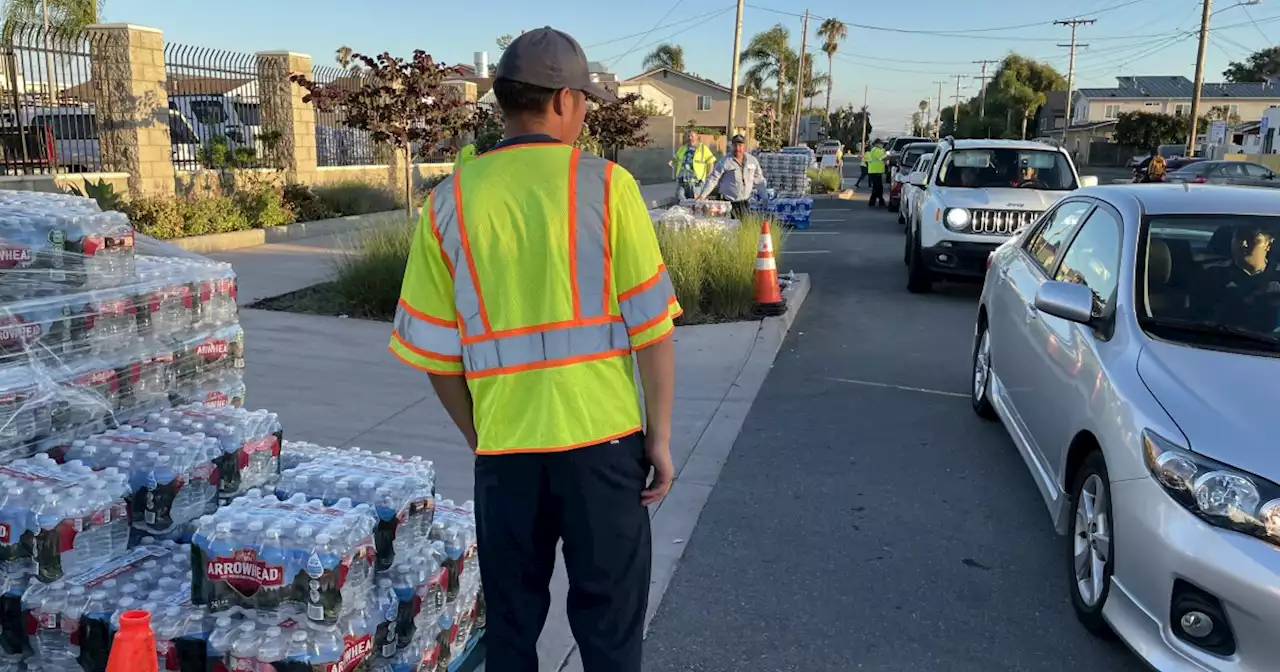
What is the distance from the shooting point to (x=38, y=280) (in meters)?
3.39

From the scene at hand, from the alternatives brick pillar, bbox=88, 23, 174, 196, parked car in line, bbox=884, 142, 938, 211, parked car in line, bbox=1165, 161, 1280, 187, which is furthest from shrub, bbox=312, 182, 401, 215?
parked car in line, bbox=1165, 161, 1280, 187

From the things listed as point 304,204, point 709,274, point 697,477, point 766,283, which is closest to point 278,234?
point 304,204

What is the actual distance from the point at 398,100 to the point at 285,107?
3719mm

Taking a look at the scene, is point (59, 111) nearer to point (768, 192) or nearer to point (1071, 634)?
point (768, 192)

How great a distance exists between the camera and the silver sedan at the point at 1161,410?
9.43ft

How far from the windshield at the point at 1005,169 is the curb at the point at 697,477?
468 centimetres

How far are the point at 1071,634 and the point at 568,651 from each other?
Result: 1928 mm

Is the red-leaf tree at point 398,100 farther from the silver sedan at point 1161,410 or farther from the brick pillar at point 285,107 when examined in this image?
the silver sedan at point 1161,410

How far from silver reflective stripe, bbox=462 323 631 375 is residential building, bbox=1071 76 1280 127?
86434 mm

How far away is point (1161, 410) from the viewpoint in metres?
3.25

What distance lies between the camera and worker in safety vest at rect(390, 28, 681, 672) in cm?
220

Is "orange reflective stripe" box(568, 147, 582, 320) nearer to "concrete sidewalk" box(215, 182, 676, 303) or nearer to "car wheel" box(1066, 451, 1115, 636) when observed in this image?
"car wheel" box(1066, 451, 1115, 636)

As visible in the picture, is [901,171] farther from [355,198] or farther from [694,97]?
[694,97]

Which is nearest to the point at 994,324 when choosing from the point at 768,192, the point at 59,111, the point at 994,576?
the point at 994,576
